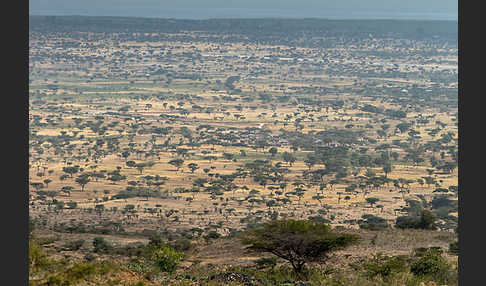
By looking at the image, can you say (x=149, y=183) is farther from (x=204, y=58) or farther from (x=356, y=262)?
(x=204, y=58)

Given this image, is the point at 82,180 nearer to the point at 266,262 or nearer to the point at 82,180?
the point at 82,180

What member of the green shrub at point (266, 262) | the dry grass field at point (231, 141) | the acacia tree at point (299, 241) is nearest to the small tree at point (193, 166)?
the dry grass field at point (231, 141)

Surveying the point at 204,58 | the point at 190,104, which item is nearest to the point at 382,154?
the point at 190,104

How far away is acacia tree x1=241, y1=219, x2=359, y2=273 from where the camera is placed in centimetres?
1675

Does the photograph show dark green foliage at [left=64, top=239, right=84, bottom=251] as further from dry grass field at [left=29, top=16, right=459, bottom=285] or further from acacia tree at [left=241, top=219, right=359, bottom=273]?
acacia tree at [left=241, top=219, right=359, bottom=273]

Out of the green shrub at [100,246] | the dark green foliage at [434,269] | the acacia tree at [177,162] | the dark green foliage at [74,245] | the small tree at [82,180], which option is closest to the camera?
the dark green foliage at [434,269]

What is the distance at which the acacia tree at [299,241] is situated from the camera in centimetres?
1675

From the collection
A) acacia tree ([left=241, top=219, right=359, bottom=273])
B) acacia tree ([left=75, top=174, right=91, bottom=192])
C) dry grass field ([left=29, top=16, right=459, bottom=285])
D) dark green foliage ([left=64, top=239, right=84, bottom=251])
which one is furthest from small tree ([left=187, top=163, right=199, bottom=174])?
acacia tree ([left=241, top=219, right=359, bottom=273])

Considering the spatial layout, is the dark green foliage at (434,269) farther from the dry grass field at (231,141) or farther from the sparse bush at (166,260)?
the sparse bush at (166,260)

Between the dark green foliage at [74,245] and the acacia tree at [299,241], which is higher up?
the acacia tree at [299,241]

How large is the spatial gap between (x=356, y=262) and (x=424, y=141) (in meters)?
62.4

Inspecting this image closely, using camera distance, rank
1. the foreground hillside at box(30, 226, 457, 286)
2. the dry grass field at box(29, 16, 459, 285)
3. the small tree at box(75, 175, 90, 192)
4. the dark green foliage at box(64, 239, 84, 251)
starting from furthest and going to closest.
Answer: the small tree at box(75, 175, 90, 192), the dry grass field at box(29, 16, 459, 285), the dark green foliage at box(64, 239, 84, 251), the foreground hillside at box(30, 226, 457, 286)

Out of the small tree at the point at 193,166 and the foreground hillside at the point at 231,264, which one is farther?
the small tree at the point at 193,166

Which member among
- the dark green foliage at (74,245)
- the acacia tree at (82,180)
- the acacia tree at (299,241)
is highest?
the acacia tree at (299,241)
